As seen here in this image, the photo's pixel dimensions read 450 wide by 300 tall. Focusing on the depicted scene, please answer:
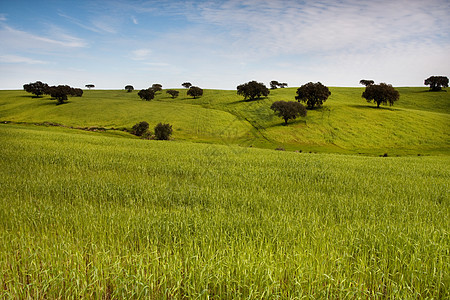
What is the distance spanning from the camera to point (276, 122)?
6825 cm

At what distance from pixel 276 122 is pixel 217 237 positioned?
65350 millimetres

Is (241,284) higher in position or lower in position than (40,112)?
lower

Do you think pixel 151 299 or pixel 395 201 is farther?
pixel 395 201

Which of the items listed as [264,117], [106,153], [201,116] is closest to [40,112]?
[201,116]

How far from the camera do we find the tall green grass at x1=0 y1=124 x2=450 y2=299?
3936 millimetres

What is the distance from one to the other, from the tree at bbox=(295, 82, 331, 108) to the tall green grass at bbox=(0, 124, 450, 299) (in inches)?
2789

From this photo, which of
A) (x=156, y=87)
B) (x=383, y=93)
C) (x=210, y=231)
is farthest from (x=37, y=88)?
(x=383, y=93)

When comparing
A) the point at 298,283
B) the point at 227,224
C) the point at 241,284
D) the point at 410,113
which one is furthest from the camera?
the point at 410,113

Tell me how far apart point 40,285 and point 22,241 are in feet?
5.29

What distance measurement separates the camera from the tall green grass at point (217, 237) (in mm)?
3936

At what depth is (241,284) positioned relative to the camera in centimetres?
399

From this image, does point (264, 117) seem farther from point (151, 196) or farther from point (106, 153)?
point (151, 196)

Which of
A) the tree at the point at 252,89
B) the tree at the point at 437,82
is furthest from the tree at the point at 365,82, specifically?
the tree at the point at 252,89

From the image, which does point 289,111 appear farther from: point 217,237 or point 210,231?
point 217,237
